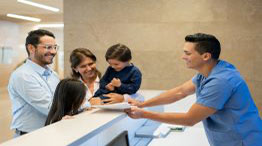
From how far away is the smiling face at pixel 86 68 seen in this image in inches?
104

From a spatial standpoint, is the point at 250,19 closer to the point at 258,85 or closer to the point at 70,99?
the point at 258,85

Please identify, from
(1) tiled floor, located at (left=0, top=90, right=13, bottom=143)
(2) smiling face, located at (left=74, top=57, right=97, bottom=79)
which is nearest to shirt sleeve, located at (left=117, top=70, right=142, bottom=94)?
(2) smiling face, located at (left=74, top=57, right=97, bottom=79)

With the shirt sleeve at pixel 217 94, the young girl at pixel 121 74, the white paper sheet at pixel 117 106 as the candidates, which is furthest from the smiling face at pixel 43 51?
the shirt sleeve at pixel 217 94

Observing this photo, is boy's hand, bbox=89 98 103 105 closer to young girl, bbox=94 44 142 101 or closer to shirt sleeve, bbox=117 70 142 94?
young girl, bbox=94 44 142 101

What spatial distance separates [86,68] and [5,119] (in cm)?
462

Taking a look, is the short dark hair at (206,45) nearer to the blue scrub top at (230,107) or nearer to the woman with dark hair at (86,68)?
the blue scrub top at (230,107)

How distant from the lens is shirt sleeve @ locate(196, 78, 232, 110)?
1.74 metres

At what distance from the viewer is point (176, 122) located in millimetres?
1801

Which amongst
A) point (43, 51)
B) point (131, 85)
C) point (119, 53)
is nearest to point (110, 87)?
point (131, 85)

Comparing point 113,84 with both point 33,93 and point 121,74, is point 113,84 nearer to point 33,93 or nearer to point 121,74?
point 121,74

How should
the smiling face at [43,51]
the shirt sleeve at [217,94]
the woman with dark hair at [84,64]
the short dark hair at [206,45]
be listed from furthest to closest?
the woman with dark hair at [84,64]
the smiling face at [43,51]
the short dark hair at [206,45]
the shirt sleeve at [217,94]

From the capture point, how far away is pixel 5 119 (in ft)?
21.6

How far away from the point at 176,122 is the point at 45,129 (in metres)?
0.74

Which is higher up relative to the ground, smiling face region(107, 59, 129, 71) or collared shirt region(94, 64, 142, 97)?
smiling face region(107, 59, 129, 71)
